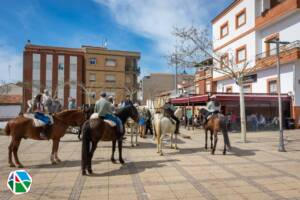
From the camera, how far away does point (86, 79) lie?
47000mm

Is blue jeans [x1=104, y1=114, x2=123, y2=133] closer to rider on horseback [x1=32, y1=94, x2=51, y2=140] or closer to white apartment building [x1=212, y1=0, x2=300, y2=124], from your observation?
rider on horseback [x1=32, y1=94, x2=51, y2=140]

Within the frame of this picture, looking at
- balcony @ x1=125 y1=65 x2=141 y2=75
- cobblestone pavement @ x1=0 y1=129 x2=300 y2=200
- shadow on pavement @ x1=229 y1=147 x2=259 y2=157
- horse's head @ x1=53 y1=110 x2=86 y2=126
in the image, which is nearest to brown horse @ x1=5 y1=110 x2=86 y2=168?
horse's head @ x1=53 y1=110 x2=86 y2=126

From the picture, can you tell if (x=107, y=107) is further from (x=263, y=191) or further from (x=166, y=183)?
(x=263, y=191)

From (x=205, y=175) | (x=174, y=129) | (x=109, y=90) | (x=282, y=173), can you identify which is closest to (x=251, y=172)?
(x=282, y=173)

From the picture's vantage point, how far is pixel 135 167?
701 centimetres

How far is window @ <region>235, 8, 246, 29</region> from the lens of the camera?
961 inches

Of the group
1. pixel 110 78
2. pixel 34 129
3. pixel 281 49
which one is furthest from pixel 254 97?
pixel 110 78

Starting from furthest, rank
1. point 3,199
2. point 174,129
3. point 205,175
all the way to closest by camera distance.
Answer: point 174,129
point 205,175
point 3,199

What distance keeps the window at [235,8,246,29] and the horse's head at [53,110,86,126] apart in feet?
70.9

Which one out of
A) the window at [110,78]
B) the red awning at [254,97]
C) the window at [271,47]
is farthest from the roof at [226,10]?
the window at [110,78]

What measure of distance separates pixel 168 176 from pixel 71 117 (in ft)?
12.5

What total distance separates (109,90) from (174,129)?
3942 centimetres

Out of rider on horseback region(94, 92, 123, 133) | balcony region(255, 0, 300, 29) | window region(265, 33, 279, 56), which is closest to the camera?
rider on horseback region(94, 92, 123, 133)

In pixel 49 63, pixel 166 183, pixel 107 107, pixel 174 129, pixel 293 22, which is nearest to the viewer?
pixel 166 183
